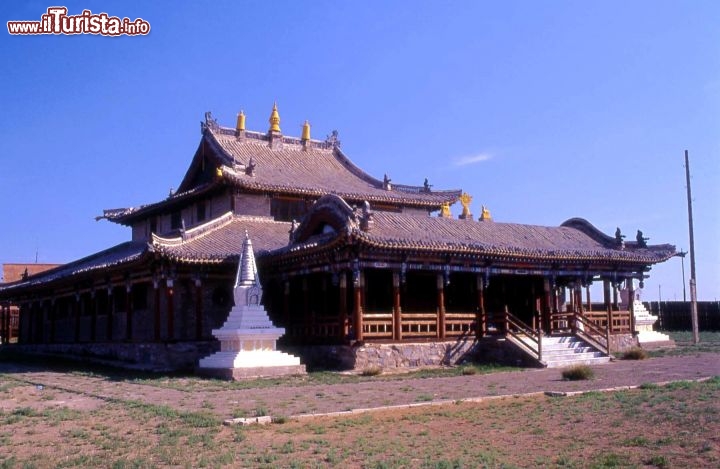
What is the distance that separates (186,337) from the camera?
88.3 ft

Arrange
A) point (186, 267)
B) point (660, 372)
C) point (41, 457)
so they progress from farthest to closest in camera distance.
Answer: point (186, 267) < point (660, 372) < point (41, 457)

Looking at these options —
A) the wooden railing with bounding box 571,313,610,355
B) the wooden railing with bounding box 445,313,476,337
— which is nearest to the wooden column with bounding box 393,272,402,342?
the wooden railing with bounding box 445,313,476,337

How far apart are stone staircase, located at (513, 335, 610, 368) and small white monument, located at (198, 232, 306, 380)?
818cm

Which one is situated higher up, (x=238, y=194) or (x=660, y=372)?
(x=238, y=194)

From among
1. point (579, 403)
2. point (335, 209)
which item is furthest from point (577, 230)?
point (579, 403)

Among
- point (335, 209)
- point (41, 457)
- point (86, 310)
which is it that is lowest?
point (41, 457)

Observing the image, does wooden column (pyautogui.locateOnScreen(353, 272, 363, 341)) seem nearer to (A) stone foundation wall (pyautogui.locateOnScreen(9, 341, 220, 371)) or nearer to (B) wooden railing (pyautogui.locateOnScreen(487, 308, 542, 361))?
(B) wooden railing (pyautogui.locateOnScreen(487, 308, 542, 361))

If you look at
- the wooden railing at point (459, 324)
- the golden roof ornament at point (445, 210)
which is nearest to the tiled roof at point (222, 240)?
the wooden railing at point (459, 324)

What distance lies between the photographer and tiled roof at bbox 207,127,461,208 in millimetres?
32281

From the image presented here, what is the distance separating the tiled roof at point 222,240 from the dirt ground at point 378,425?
705cm

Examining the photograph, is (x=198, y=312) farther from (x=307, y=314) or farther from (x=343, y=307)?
(x=343, y=307)

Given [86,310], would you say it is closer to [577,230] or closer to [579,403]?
[577,230]

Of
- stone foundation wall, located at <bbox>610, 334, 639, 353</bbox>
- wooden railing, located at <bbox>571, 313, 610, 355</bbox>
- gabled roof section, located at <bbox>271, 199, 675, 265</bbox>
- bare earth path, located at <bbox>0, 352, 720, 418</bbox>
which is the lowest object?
bare earth path, located at <bbox>0, 352, 720, 418</bbox>

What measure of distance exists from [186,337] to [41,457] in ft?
57.5
